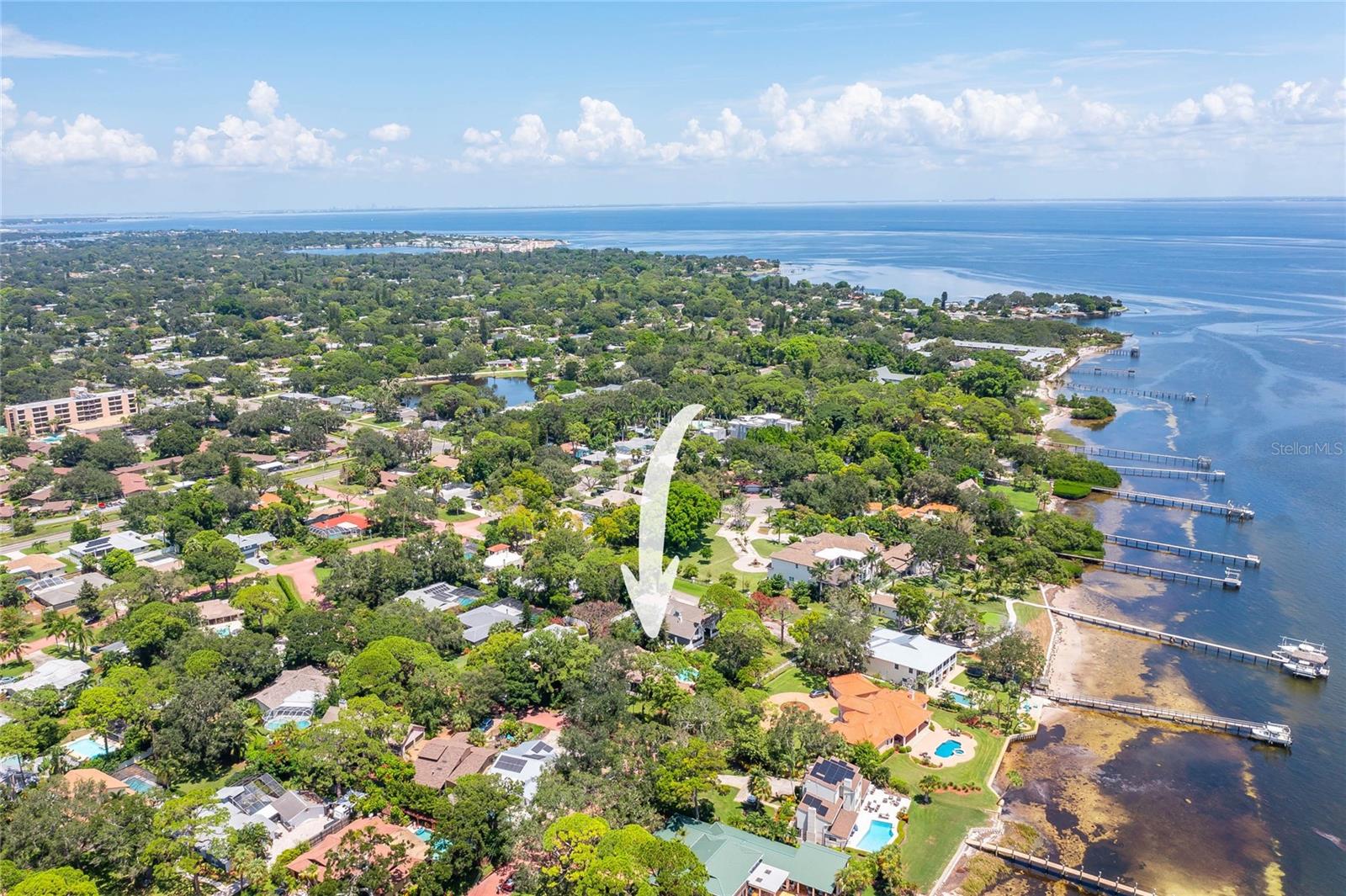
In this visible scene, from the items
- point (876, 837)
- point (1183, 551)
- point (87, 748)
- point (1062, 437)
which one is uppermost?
point (1062, 437)

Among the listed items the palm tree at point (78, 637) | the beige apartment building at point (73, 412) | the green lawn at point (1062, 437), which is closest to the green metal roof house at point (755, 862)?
the palm tree at point (78, 637)

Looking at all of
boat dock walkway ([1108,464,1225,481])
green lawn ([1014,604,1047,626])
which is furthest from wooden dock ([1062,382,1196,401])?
green lawn ([1014,604,1047,626])

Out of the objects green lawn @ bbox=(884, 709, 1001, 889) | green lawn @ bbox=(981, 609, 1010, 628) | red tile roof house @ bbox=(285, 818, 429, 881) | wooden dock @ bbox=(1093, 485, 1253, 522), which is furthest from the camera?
wooden dock @ bbox=(1093, 485, 1253, 522)

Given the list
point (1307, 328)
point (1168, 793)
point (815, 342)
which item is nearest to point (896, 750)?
point (1168, 793)

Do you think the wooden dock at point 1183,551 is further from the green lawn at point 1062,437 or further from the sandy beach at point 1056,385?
the sandy beach at point 1056,385

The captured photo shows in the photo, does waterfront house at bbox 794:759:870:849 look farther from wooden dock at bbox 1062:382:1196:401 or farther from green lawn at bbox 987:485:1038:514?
wooden dock at bbox 1062:382:1196:401

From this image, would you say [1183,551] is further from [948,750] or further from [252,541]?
[252,541]

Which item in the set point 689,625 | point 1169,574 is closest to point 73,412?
point 689,625
